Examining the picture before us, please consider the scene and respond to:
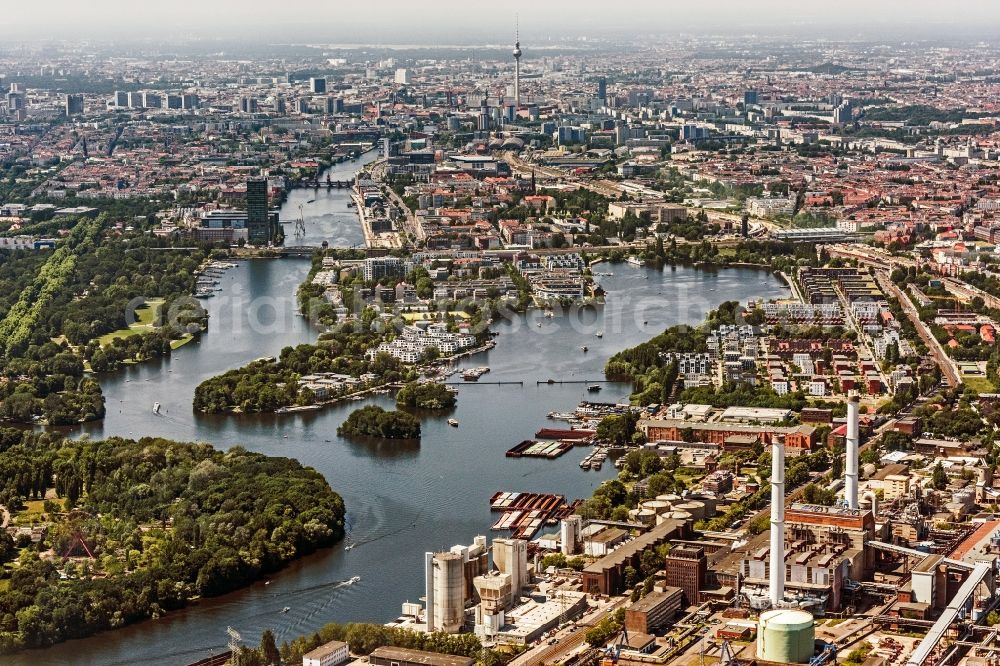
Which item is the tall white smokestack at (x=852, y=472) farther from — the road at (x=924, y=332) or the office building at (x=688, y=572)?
the road at (x=924, y=332)

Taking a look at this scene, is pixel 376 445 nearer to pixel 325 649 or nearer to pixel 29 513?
pixel 29 513

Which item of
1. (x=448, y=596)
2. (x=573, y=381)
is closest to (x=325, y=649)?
(x=448, y=596)

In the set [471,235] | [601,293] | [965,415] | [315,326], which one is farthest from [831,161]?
[965,415]

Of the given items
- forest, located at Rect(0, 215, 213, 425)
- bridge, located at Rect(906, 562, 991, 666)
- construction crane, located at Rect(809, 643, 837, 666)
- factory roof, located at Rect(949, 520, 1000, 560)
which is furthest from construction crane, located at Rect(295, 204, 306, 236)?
construction crane, located at Rect(809, 643, 837, 666)

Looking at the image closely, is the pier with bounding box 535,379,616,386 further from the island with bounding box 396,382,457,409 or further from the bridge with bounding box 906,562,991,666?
the bridge with bounding box 906,562,991,666

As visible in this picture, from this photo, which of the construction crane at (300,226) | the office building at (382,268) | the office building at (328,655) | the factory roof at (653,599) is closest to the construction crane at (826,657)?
the factory roof at (653,599)
